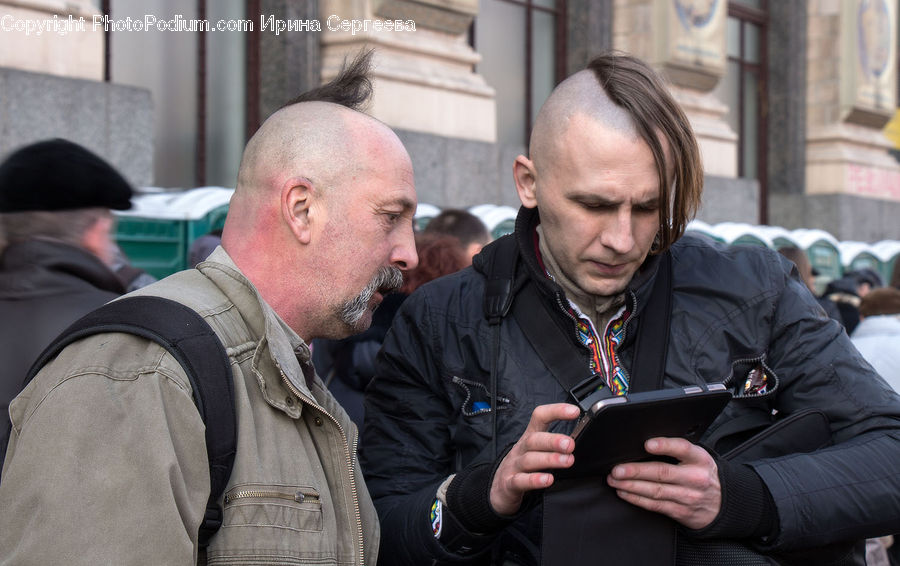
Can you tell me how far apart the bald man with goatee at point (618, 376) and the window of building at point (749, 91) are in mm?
13050

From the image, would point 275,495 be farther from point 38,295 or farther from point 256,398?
point 38,295

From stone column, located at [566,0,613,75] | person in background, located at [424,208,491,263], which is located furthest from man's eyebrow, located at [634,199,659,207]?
stone column, located at [566,0,613,75]

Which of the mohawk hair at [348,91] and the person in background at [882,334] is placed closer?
the mohawk hair at [348,91]

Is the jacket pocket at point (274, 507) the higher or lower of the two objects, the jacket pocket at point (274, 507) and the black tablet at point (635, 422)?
the lower

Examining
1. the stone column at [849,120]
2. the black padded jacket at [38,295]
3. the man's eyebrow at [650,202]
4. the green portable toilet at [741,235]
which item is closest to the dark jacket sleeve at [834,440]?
the man's eyebrow at [650,202]

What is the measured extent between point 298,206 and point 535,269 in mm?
567

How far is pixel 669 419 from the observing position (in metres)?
1.93

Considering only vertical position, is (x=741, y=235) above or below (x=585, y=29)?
below

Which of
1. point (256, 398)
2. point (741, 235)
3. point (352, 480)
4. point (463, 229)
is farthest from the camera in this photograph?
point (741, 235)

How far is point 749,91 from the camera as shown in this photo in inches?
600

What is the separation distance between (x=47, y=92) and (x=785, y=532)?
5603 mm

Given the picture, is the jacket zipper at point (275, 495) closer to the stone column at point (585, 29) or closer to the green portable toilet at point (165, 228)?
the green portable toilet at point (165, 228)

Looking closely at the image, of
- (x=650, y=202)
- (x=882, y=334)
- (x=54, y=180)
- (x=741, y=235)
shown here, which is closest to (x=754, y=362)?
(x=650, y=202)

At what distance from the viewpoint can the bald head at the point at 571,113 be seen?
2.29 metres
